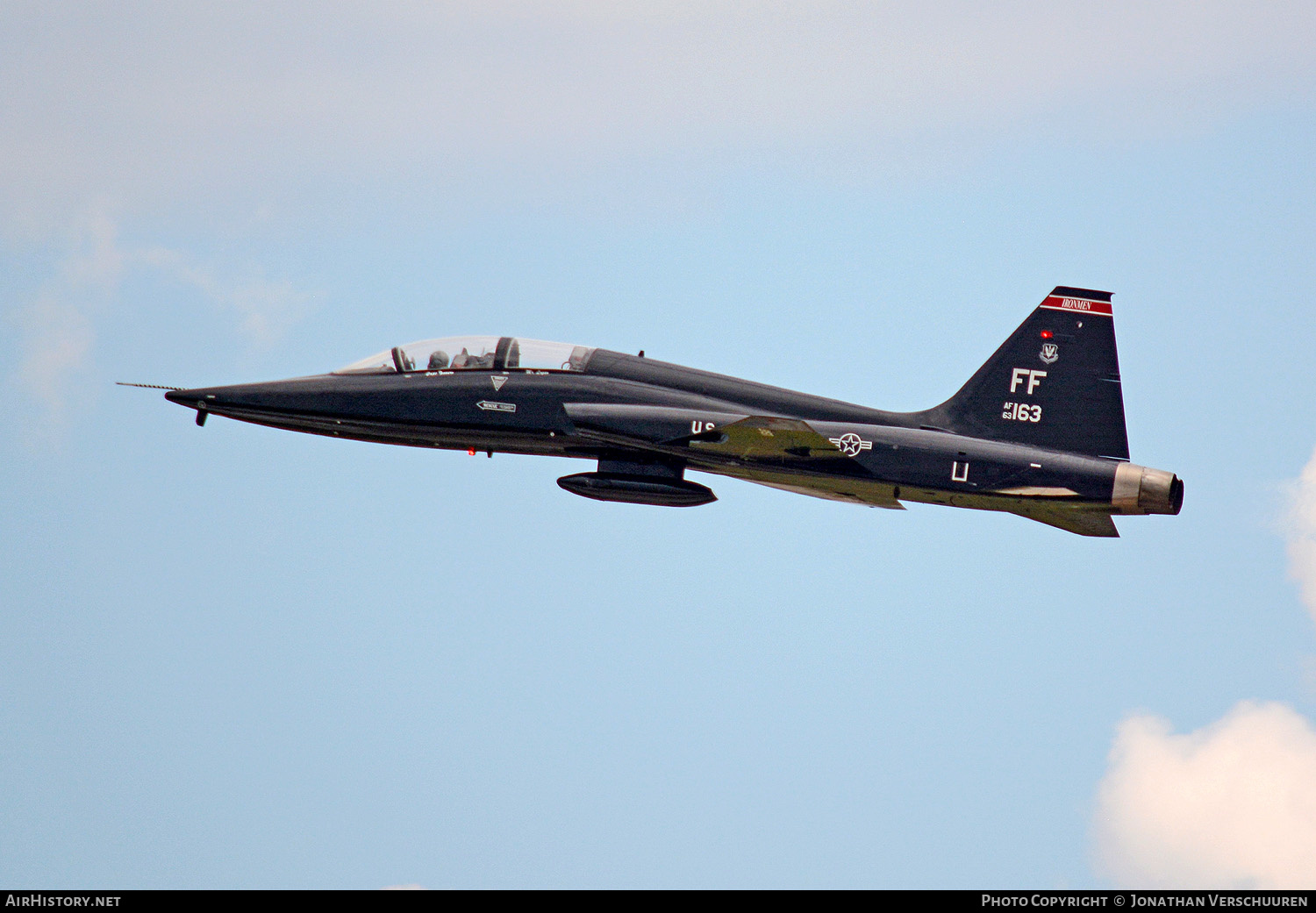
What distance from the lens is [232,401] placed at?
2561cm

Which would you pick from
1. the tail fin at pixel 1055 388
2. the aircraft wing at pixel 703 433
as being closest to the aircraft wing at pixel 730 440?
the aircraft wing at pixel 703 433

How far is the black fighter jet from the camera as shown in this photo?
23062mm

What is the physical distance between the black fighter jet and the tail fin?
2 cm

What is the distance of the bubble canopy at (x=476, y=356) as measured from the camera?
25.1 m

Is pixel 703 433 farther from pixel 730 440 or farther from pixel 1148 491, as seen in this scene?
pixel 1148 491

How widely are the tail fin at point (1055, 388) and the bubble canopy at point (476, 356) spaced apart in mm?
6637

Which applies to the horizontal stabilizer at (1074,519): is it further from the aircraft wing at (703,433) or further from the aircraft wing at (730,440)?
the aircraft wing at (703,433)

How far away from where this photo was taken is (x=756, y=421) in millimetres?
22703

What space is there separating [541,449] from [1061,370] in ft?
30.4

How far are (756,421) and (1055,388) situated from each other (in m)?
5.37

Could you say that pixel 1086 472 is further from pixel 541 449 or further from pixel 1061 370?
pixel 541 449
